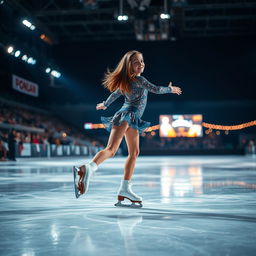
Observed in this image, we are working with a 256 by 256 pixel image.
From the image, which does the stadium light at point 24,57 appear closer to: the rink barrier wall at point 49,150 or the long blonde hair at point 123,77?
the rink barrier wall at point 49,150

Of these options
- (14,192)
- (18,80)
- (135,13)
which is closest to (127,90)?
(14,192)

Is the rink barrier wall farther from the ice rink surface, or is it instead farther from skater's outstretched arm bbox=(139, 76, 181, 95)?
skater's outstretched arm bbox=(139, 76, 181, 95)

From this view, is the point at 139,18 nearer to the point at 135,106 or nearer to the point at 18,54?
the point at 18,54

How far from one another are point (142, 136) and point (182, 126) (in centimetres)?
488

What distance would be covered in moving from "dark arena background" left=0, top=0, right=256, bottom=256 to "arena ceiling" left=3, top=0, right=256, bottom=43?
0.29 ft

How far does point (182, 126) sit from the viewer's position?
33969mm

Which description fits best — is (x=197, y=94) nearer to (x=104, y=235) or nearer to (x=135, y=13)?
(x=135, y=13)

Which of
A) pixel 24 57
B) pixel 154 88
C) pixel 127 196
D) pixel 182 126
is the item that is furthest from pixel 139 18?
pixel 127 196

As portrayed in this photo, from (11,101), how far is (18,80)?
3.37 meters

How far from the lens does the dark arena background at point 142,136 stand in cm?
251

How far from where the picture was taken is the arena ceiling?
2000 centimetres

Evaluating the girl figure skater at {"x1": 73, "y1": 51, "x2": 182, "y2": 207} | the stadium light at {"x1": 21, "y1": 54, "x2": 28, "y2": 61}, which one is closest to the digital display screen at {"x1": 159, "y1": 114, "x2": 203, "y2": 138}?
the stadium light at {"x1": 21, "y1": 54, "x2": 28, "y2": 61}

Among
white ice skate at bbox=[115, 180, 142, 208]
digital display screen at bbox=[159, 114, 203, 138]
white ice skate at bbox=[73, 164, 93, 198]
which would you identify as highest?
digital display screen at bbox=[159, 114, 203, 138]

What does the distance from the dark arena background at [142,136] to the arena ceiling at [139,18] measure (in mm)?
90
